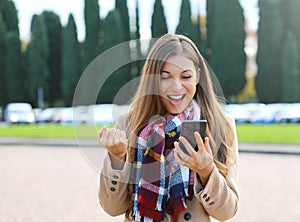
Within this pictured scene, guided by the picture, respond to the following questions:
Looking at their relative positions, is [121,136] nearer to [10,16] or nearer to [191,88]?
[191,88]

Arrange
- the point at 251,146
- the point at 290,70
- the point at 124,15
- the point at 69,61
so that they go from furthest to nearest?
the point at 69,61, the point at 124,15, the point at 290,70, the point at 251,146

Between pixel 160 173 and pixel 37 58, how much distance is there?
141 feet

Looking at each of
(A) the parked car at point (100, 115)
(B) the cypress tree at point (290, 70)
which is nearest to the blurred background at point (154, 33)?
(B) the cypress tree at point (290, 70)

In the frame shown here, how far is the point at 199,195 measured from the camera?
1899mm

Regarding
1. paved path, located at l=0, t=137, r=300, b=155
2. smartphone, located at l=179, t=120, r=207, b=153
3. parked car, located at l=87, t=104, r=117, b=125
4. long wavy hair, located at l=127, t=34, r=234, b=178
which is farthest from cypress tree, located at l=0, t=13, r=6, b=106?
smartphone, located at l=179, t=120, r=207, b=153

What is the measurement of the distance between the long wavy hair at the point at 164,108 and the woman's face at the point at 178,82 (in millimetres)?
20

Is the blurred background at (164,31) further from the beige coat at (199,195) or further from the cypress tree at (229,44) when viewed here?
the beige coat at (199,195)

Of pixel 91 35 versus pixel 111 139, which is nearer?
pixel 111 139

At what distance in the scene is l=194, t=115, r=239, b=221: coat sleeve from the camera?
1880 millimetres

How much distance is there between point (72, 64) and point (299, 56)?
16.4 m

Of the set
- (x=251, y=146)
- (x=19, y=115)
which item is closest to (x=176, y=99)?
(x=251, y=146)

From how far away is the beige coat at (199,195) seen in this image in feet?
6.21

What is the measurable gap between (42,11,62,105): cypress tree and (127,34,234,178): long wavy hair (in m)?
44.0

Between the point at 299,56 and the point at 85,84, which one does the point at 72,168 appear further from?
the point at 299,56
